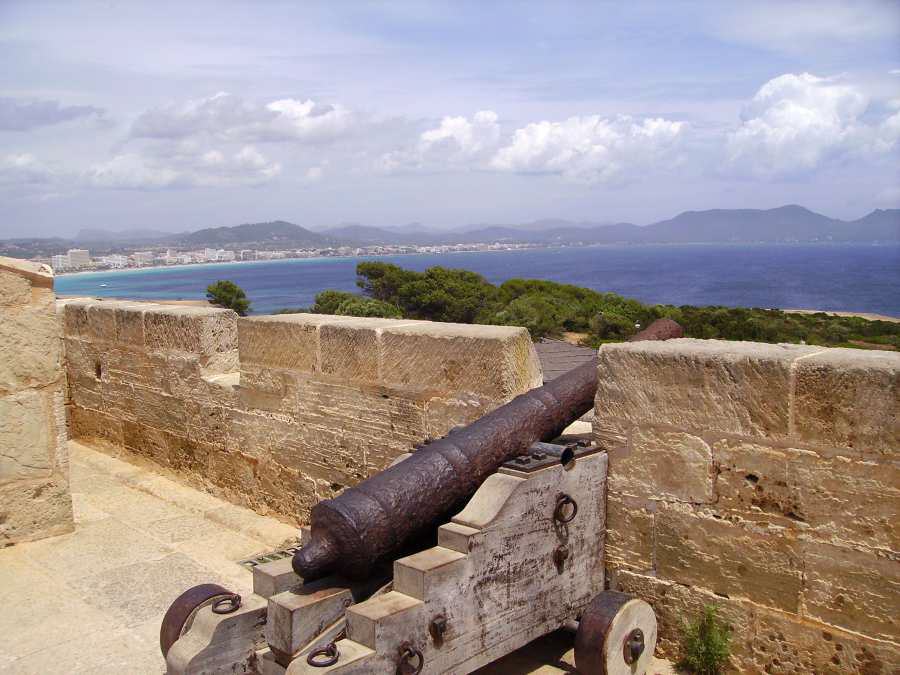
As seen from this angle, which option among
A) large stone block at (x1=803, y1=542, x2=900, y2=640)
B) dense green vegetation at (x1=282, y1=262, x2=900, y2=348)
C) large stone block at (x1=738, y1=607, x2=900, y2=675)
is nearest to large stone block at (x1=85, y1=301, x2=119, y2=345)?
large stone block at (x1=738, y1=607, x2=900, y2=675)

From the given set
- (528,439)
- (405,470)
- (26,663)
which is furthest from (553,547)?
(26,663)

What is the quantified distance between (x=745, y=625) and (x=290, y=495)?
284 cm

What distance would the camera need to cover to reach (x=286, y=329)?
461 centimetres

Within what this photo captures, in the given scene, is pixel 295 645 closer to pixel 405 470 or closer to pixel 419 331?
pixel 405 470

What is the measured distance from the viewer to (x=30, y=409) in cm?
Result: 446

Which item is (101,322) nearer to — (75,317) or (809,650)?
(75,317)

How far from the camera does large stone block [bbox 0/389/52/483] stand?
439 cm

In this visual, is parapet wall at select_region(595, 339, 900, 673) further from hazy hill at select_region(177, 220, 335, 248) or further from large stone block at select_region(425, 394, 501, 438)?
hazy hill at select_region(177, 220, 335, 248)

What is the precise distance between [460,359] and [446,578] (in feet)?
4.93

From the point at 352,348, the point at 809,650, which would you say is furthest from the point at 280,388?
the point at 809,650

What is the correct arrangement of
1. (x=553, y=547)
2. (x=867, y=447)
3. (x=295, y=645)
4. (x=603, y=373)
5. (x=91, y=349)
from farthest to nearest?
(x=91, y=349), (x=603, y=373), (x=553, y=547), (x=867, y=447), (x=295, y=645)

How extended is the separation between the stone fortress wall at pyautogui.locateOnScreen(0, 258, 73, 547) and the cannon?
2149 mm

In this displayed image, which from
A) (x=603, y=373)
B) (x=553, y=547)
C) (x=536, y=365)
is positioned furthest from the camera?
(x=536, y=365)

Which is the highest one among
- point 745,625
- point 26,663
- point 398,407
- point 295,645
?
point 398,407
